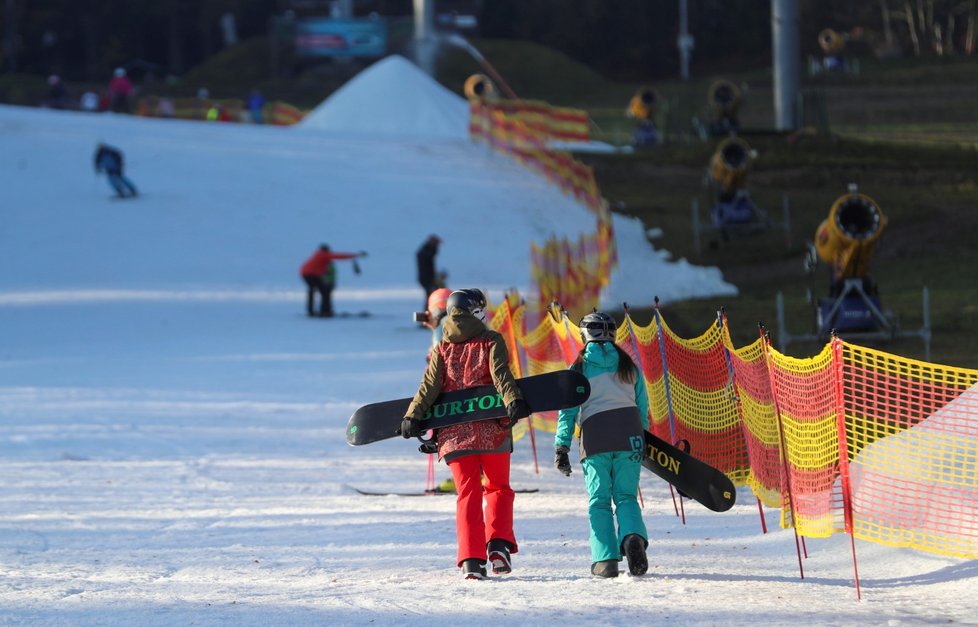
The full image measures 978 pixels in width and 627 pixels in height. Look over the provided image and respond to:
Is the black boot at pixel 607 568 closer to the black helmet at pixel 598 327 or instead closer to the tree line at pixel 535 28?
the black helmet at pixel 598 327

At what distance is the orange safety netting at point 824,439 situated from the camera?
830 cm

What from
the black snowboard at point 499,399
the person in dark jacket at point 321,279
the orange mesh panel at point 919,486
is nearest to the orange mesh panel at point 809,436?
the orange mesh panel at point 919,486

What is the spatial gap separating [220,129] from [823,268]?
2258 cm

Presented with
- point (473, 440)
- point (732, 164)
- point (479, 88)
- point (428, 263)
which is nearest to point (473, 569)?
point (473, 440)

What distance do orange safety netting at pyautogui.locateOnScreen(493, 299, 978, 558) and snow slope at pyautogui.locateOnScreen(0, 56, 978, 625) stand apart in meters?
0.25

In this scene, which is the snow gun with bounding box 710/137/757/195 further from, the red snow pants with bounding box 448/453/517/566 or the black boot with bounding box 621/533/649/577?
the black boot with bounding box 621/533/649/577

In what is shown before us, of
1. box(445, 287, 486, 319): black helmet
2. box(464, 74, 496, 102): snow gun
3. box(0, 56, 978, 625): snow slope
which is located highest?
box(464, 74, 496, 102): snow gun

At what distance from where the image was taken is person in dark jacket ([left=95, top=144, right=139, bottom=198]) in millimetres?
35406

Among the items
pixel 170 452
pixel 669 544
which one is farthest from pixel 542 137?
pixel 669 544

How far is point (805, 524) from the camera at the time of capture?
8.67m

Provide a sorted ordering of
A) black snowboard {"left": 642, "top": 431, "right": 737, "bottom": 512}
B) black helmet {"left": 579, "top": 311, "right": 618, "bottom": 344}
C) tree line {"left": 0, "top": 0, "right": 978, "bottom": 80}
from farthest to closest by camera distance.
Answer: tree line {"left": 0, "top": 0, "right": 978, "bottom": 80} → black snowboard {"left": 642, "top": 431, "right": 737, "bottom": 512} → black helmet {"left": 579, "top": 311, "right": 618, "bottom": 344}

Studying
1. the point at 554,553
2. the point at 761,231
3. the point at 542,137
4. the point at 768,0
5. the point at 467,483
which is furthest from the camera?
the point at 768,0

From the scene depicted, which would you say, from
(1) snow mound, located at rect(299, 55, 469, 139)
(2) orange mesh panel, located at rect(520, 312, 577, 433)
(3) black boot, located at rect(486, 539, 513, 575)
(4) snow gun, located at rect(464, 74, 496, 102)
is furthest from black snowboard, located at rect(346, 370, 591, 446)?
(4) snow gun, located at rect(464, 74, 496, 102)

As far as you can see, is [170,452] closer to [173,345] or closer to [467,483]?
[467,483]
